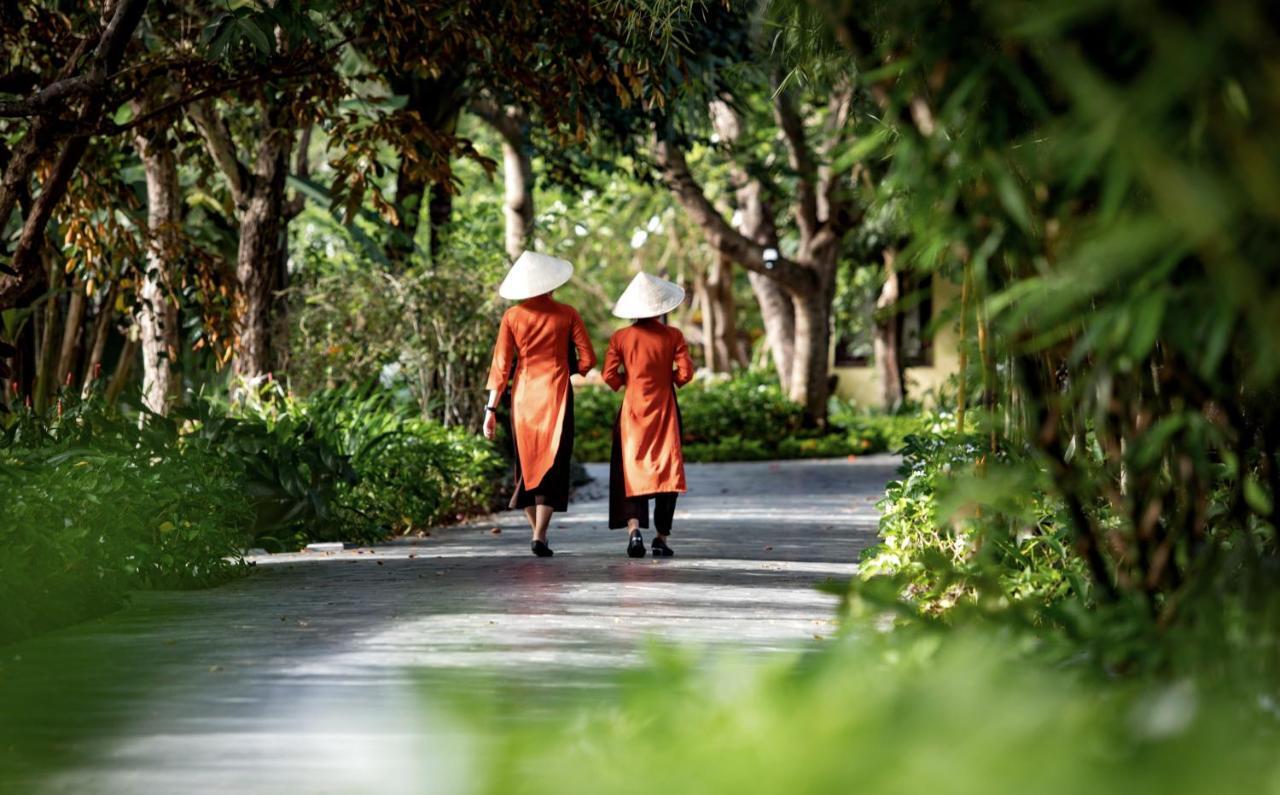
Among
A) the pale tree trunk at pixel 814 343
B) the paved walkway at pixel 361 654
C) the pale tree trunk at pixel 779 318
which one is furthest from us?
the pale tree trunk at pixel 779 318

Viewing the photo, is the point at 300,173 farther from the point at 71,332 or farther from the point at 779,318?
the point at 779,318

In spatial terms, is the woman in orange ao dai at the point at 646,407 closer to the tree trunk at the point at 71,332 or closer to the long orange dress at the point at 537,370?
the long orange dress at the point at 537,370

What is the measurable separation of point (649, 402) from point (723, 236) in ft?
51.6

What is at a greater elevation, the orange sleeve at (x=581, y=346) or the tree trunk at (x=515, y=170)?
the tree trunk at (x=515, y=170)

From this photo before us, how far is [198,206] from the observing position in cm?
2073

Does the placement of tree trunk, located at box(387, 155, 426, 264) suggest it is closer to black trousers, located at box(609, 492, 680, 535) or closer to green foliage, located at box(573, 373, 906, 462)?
black trousers, located at box(609, 492, 680, 535)

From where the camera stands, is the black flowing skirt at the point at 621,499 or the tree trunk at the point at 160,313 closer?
the black flowing skirt at the point at 621,499

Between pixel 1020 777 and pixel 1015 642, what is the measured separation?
5.09 feet

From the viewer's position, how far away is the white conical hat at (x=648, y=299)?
12219 millimetres

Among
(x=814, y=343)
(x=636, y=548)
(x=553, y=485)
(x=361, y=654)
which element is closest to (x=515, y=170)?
(x=814, y=343)

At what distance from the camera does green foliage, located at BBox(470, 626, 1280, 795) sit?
2953 mm

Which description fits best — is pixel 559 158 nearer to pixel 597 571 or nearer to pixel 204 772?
pixel 597 571

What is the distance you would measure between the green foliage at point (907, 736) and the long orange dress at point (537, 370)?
316 inches

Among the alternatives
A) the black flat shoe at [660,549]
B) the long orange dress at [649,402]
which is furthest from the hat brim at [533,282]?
the black flat shoe at [660,549]
